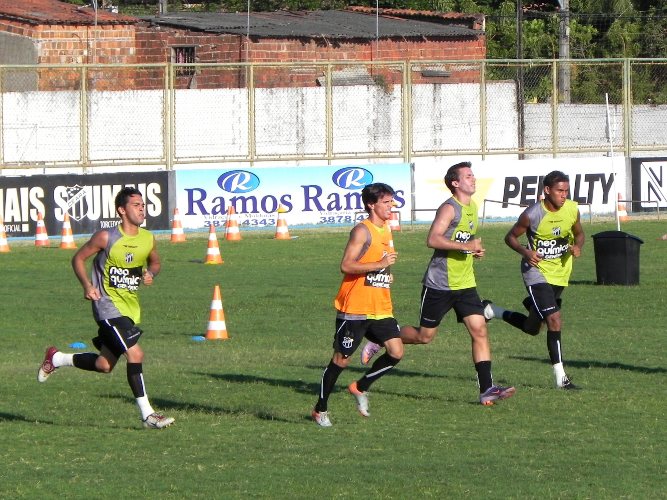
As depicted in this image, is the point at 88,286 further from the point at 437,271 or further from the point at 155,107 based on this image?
the point at 155,107

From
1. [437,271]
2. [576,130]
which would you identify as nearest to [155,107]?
[576,130]

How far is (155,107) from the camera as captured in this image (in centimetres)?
3569

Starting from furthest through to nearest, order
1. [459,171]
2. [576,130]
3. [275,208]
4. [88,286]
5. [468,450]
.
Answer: [576,130] < [275,208] < [459,171] < [88,286] < [468,450]

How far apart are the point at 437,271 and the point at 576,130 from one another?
27.7m

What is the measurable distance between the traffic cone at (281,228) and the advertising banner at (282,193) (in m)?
1.40

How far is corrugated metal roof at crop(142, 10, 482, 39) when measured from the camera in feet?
139

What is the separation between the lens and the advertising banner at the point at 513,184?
30.6 m

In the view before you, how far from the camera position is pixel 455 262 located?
1103 centimetres

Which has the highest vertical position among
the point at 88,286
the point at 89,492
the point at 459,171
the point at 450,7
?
the point at 450,7

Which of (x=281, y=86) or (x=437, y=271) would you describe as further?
(x=281, y=86)

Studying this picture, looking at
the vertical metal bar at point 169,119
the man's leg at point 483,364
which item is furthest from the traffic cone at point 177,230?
the man's leg at point 483,364

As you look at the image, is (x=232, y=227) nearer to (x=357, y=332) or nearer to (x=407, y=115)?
(x=407, y=115)

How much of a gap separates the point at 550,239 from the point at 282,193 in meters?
18.0

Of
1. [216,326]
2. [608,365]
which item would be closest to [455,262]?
[608,365]
